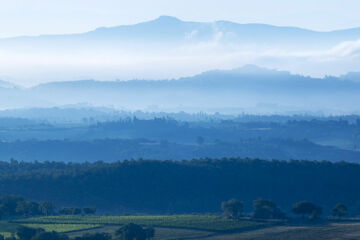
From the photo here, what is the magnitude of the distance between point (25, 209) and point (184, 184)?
27.3 metres

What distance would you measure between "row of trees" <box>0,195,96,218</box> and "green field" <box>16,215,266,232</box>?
12.9 ft

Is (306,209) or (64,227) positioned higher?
(306,209)

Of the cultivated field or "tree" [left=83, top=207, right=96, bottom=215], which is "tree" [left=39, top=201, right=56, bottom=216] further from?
the cultivated field

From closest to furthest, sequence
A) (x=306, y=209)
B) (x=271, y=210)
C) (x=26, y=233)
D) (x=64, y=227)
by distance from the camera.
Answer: (x=26, y=233), (x=64, y=227), (x=271, y=210), (x=306, y=209)

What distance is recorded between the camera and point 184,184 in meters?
106

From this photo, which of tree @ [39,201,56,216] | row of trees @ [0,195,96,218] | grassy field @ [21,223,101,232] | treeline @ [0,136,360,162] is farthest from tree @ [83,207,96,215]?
treeline @ [0,136,360,162]

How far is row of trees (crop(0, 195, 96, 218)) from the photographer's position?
84.9 m

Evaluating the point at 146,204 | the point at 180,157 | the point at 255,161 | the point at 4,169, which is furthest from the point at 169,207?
the point at 180,157

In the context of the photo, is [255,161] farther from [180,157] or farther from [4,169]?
[180,157]

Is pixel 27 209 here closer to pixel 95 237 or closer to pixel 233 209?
pixel 233 209

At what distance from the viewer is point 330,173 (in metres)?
111

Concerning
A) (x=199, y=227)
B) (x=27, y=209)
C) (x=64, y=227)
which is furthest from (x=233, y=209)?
(x=27, y=209)

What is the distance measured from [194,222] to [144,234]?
12.7m

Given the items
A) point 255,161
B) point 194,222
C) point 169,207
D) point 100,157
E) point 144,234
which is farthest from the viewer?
point 100,157
